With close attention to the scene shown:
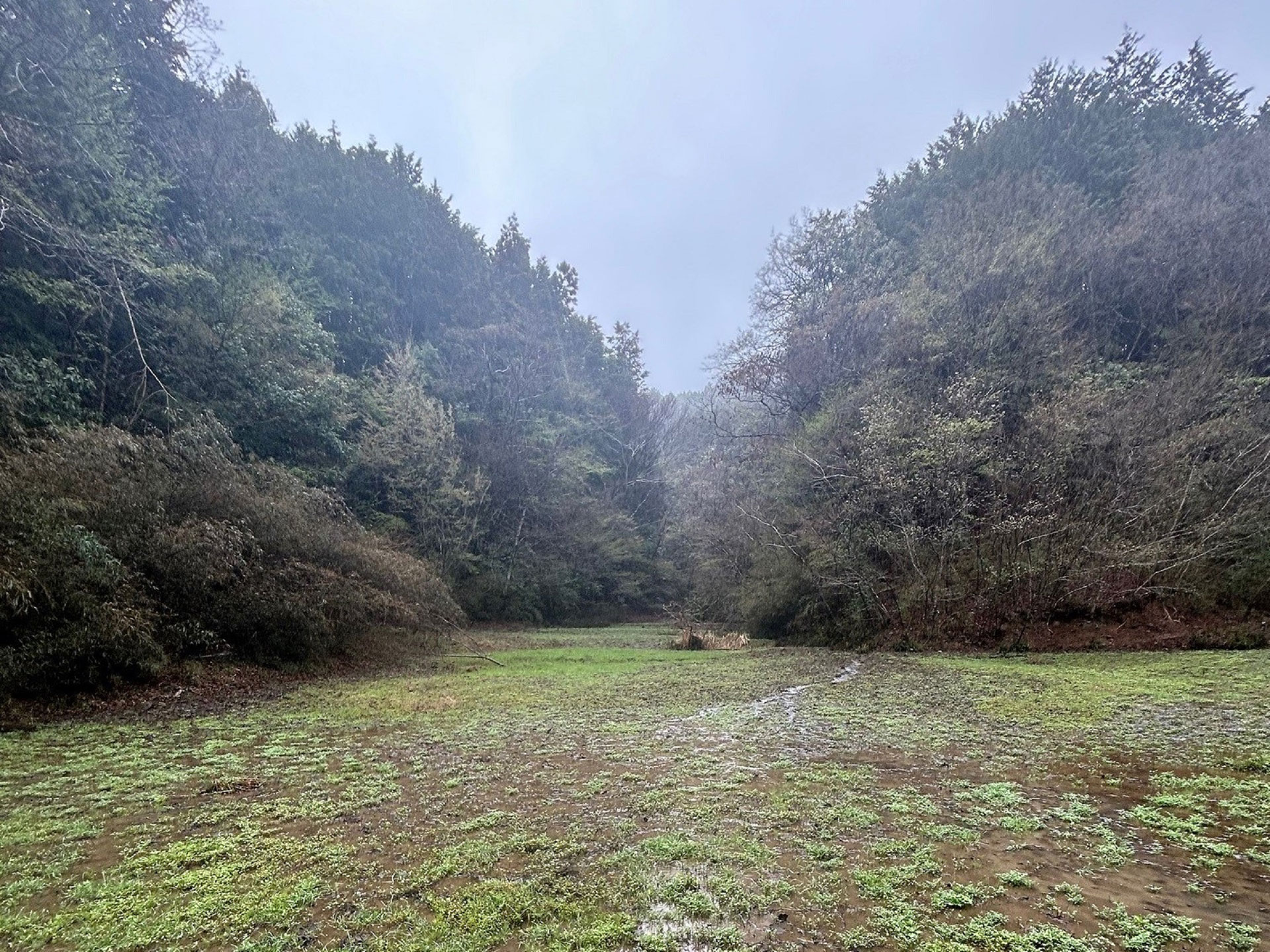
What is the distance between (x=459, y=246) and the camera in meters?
29.3

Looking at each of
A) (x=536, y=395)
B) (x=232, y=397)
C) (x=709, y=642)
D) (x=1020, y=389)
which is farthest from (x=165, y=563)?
(x=536, y=395)

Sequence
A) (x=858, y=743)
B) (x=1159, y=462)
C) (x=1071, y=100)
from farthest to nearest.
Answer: (x=1071, y=100) < (x=1159, y=462) < (x=858, y=743)

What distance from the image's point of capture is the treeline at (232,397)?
7727mm

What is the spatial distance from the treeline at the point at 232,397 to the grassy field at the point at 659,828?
97.0 inches

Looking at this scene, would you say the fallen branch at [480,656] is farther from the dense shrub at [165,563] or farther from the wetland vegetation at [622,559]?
the dense shrub at [165,563]

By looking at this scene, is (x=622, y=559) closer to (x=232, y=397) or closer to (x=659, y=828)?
(x=232, y=397)

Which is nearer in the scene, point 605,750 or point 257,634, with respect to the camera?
point 605,750

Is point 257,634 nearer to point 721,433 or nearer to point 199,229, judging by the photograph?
point 199,229

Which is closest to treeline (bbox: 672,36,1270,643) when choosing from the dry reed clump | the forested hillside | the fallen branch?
the forested hillside

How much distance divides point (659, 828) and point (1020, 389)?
15.0 m

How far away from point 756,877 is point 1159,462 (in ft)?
44.6

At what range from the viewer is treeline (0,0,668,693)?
304 inches

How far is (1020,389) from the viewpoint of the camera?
557 inches

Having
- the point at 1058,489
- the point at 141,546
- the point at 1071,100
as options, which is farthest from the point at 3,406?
the point at 1071,100
